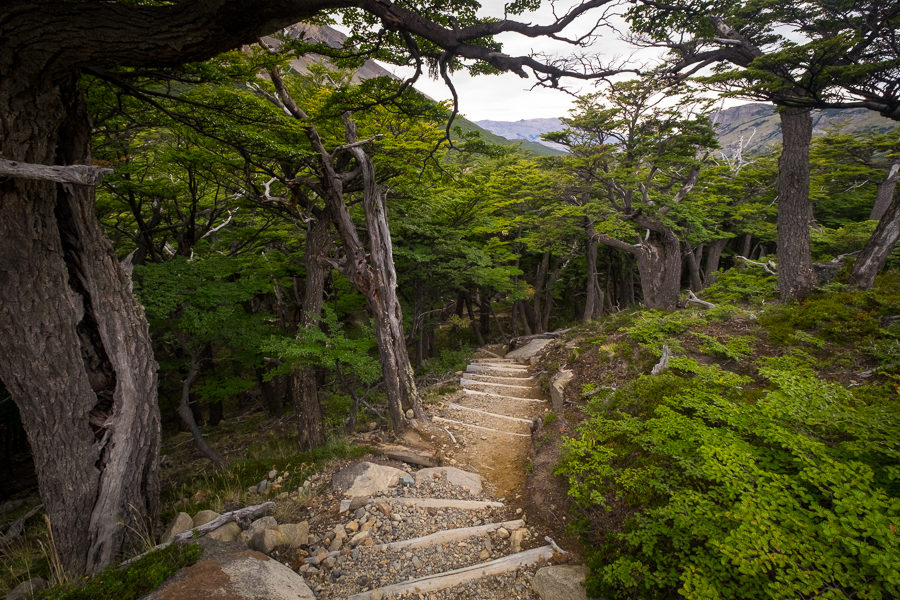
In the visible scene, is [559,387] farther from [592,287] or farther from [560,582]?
[592,287]

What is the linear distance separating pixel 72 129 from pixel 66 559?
4514mm

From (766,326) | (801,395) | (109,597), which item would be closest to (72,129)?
(109,597)

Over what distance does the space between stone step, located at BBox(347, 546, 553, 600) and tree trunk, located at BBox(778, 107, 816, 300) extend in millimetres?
8148

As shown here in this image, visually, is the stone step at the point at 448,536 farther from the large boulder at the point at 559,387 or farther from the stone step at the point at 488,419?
the large boulder at the point at 559,387

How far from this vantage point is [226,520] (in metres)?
3.71

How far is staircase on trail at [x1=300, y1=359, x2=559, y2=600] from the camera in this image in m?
3.01

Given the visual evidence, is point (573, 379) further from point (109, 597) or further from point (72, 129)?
point (72, 129)

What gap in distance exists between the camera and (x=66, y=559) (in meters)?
3.52

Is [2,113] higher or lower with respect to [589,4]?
lower

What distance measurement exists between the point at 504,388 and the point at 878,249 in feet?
26.4

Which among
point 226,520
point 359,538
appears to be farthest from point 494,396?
point 226,520

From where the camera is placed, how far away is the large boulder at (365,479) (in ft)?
14.5

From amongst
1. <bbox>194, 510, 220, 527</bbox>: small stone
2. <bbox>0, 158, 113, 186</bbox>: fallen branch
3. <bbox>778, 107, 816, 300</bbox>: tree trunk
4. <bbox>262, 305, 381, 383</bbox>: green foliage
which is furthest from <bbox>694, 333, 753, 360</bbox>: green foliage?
<bbox>0, 158, 113, 186</bbox>: fallen branch

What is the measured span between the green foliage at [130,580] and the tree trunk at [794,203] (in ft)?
35.9
